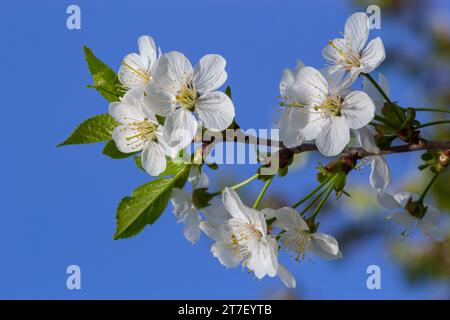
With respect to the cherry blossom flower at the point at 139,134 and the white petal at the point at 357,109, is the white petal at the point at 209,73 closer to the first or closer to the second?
the cherry blossom flower at the point at 139,134

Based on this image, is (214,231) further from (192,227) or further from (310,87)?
(310,87)

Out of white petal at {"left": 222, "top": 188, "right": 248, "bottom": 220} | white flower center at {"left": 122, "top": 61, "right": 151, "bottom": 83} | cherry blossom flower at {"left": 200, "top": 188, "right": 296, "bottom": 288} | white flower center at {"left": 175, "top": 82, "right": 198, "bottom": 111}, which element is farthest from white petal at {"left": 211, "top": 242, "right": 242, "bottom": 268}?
white flower center at {"left": 122, "top": 61, "right": 151, "bottom": 83}

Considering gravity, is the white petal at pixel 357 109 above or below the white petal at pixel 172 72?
below

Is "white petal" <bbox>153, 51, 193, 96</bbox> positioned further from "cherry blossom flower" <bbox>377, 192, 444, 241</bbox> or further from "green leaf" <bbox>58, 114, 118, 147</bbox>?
"cherry blossom flower" <bbox>377, 192, 444, 241</bbox>

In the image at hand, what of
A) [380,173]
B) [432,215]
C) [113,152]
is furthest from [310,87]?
[432,215]

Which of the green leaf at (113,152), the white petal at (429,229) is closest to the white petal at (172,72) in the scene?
the green leaf at (113,152)

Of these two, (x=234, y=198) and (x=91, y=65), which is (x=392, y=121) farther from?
(x=91, y=65)

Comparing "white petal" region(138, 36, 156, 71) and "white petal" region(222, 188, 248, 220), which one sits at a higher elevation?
"white petal" region(138, 36, 156, 71)
